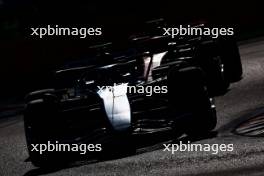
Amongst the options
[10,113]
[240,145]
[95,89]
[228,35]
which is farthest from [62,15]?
[240,145]

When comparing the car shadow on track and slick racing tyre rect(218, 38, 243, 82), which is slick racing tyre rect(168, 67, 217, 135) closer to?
the car shadow on track

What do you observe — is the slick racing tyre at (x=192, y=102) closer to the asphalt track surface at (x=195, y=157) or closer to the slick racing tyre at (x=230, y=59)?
the asphalt track surface at (x=195, y=157)

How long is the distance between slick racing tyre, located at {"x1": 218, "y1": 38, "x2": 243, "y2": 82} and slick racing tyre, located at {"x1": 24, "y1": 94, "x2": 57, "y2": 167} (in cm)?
503

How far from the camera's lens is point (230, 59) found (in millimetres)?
14367

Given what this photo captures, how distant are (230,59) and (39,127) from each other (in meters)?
5.37

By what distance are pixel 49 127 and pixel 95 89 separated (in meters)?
1.10

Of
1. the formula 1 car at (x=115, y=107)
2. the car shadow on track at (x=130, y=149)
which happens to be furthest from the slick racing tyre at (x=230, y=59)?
the car shadow on track at (x=130, y=149)

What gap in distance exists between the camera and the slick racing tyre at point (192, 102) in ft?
32.6

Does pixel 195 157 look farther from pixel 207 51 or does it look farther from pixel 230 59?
pixel 230 59

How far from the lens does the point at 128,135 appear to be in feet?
31.2

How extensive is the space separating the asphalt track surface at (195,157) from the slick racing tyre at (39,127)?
152mm

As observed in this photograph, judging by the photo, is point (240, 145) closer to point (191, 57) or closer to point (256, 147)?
point (256, 147)

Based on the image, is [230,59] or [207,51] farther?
[230,59]

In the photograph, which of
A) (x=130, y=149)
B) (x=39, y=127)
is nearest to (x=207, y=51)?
(x=130, y=149)
